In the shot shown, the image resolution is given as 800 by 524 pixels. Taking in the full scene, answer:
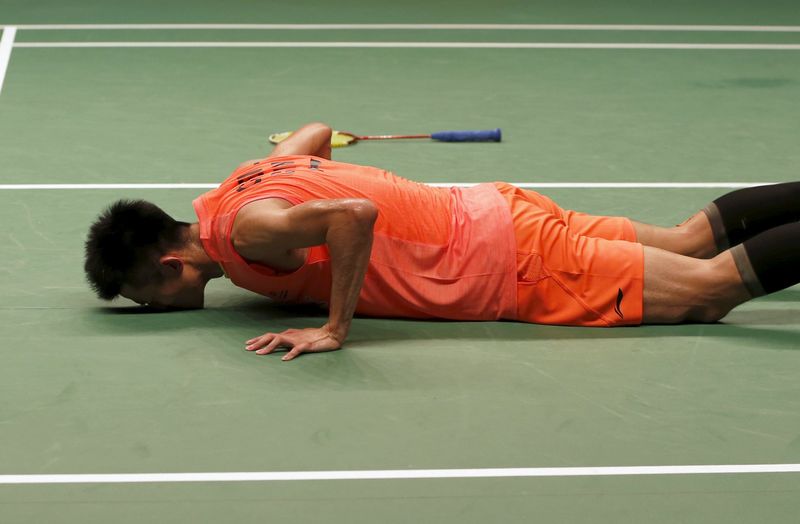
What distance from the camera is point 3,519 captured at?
375 centimetres

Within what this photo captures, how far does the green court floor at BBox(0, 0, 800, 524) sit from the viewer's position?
154 inches

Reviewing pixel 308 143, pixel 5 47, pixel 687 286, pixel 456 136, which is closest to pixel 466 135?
pixel 456 136

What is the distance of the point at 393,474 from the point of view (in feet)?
13.1

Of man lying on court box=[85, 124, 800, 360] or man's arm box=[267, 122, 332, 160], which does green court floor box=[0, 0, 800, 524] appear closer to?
man lying on court box=[85, 124, 800, 360]

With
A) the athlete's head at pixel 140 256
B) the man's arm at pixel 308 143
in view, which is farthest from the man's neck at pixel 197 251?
the man's arm at pixel 308 143

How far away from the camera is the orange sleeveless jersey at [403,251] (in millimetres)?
5027

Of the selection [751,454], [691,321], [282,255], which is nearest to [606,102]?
[691,321]

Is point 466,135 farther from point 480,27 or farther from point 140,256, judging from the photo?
point 140,256

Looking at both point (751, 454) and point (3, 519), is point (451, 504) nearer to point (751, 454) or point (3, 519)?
point (751, 454)

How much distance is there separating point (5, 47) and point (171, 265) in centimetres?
490

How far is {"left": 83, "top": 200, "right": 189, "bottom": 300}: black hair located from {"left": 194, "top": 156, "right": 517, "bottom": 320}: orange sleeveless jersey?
18cm

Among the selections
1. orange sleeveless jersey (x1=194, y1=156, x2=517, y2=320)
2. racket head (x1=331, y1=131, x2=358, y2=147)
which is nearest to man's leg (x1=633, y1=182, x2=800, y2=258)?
orange sleeveless jersey (x1=194, y1=156, x2=517, y2=320)

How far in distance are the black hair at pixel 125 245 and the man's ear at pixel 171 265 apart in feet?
0.10

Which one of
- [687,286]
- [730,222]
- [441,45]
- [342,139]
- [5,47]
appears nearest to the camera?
[687,286]
